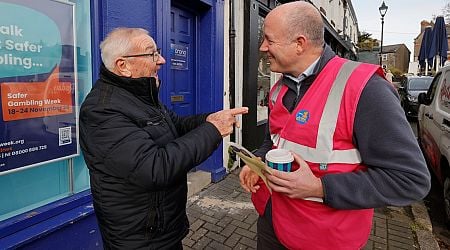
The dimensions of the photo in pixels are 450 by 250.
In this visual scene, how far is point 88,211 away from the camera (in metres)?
2.80

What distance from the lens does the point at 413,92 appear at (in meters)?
12.3

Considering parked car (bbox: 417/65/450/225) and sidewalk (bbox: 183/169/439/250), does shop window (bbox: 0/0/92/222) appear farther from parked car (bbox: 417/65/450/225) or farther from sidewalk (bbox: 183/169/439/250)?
parked car (bbox: 417/65/450/225)

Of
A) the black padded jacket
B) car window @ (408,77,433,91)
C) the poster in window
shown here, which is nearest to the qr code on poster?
the poster in window

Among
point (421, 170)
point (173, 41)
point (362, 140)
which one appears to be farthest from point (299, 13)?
point (173, 41)

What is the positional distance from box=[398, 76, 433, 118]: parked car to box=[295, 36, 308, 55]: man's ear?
39.5 ft

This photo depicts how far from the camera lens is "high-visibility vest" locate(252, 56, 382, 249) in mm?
1350

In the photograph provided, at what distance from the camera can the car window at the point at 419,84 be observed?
1262 cm

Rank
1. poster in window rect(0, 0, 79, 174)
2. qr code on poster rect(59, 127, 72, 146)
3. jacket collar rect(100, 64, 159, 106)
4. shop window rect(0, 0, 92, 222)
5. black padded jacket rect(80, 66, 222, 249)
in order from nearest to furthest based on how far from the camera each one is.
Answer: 1. black padded jacket rect(80, 66, 222, 249)
2. jacket collar rect(100, 64, 159, 106)
3. poster in window rect(0, 0, 79, 174)
4. shop window rect(0, 0, 92, 222)
5. qr code on poster rect(59, 127, 72, 146)

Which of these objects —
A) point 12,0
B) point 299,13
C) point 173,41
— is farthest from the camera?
point 173,41

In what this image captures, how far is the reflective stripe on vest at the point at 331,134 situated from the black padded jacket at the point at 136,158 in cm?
50

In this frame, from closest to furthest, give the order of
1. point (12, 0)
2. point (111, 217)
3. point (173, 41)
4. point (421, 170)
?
1. point (421, 170)
2. point (111, 217)
3. point (12, 0)
4. point (173, 41)

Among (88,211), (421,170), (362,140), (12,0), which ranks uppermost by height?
(12,0)

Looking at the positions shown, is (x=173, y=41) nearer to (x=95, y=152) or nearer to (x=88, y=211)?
(x=88, y=211)

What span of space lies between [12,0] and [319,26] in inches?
81.2
